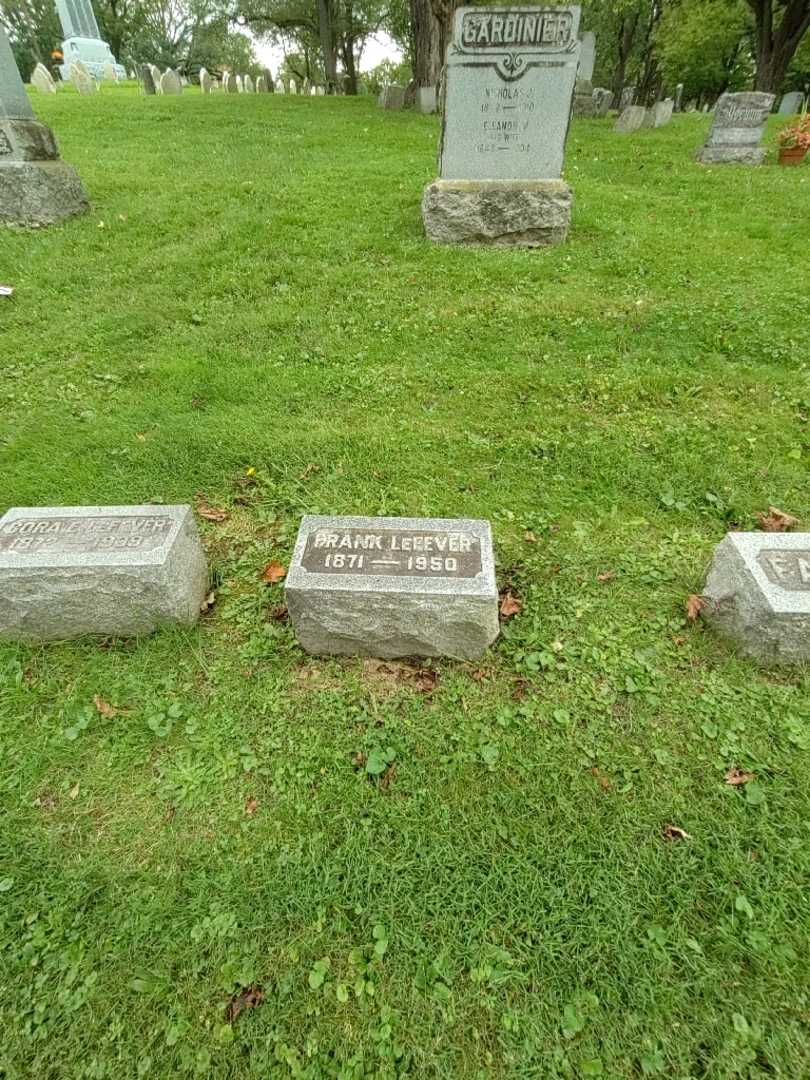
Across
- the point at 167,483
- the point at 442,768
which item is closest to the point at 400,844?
the point at 442,768

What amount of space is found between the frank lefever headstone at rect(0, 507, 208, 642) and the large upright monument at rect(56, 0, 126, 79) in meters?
36.7

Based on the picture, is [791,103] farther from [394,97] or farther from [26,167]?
[26,167]

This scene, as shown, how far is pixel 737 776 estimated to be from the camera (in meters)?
2.28

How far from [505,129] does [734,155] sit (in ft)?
23.2

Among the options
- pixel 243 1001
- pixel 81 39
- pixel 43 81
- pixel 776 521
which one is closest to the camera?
pixel 243 1001

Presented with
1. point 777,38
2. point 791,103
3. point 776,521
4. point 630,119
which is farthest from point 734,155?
point 791,103

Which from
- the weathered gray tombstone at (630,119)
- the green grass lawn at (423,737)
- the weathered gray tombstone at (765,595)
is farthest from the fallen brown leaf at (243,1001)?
the weathered gray tombstone at (630,119)

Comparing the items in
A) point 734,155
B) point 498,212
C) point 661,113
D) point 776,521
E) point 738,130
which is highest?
point 661,113

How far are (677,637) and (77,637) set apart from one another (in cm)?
303

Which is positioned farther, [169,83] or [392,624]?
[169,83]

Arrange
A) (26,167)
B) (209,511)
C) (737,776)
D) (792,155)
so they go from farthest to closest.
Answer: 1. (792,155)
2. (26,167)
3. (209,511)
4. (737,776)

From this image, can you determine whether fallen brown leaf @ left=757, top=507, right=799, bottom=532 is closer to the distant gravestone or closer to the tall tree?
the tall tree

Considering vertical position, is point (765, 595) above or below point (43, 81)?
below

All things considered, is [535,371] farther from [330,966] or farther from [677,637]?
[330,966]
